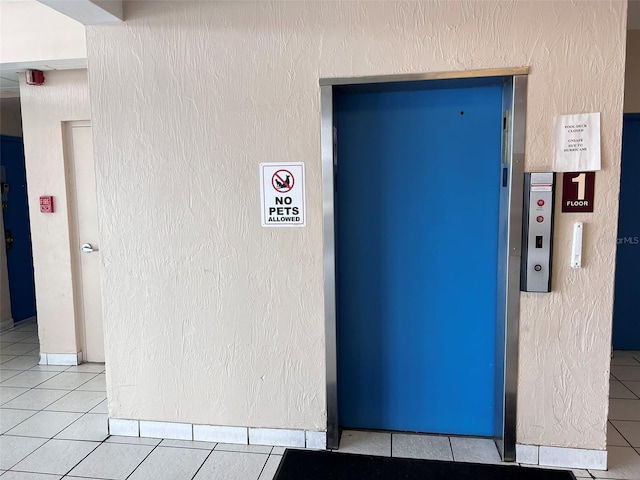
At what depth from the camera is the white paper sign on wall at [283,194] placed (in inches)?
91.7

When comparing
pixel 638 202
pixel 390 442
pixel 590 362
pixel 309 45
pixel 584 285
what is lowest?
pixel 390 442

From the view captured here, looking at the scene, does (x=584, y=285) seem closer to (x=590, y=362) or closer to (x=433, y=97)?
(x=590, y=362)

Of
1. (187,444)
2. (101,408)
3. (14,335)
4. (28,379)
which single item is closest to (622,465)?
(187,444)

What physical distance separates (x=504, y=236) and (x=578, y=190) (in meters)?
0.40

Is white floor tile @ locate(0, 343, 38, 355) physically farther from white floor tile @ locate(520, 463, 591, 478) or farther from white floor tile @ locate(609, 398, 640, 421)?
white floor tile @ locate(609, 398, 640, 421)

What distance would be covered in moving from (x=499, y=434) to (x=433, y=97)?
6.17 feet

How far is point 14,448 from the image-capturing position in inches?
99.1

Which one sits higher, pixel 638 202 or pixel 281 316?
pixel 638 202

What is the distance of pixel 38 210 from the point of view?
12.2 feet

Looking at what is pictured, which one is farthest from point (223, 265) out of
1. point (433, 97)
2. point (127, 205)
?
point (433, 97)

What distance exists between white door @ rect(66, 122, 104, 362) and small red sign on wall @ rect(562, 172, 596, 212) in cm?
341

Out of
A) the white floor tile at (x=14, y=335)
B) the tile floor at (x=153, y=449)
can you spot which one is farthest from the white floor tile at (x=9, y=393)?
the white floor tile at (x=14, y=335)

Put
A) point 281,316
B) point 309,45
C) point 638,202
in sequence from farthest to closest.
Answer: point 638,202 < point 281,316 < point 309,45

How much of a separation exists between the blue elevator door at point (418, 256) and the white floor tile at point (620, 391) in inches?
46.3
